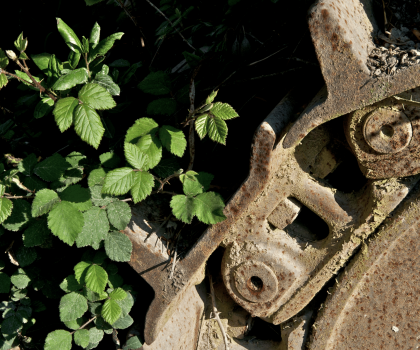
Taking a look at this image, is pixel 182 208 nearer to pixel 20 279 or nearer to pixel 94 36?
pixel 94 36

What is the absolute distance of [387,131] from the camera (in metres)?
1.20

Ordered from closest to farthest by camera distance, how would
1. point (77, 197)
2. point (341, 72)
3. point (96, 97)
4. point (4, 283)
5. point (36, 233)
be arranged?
point (341, 72)
point (96, 97)
point (77, 197)
point (36, 233)
point (4, 283)

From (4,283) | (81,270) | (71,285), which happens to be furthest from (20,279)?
(81,270)

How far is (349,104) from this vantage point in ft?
3.62

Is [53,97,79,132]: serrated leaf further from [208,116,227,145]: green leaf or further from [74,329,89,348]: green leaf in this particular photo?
[74,329,89,348]: green leaf

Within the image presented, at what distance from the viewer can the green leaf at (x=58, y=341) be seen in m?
1.48

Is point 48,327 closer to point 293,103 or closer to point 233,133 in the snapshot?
point 233,133

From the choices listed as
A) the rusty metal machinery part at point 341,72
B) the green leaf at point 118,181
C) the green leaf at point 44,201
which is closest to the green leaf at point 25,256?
the green leaf at point 44,201

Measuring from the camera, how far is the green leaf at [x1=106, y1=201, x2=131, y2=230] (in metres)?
1.33

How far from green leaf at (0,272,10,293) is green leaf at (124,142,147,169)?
3.14 ft

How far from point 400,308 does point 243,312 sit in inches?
27.7

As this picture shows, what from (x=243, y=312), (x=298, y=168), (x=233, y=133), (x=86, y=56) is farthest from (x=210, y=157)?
(x=243, y=312)

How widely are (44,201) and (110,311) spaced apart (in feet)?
1.77

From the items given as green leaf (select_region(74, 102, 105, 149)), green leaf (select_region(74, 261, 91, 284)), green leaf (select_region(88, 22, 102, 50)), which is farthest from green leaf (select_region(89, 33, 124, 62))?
green leaf (select_region(74, 261, 91, 284))
